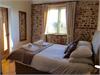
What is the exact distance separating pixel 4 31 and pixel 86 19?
123 inches

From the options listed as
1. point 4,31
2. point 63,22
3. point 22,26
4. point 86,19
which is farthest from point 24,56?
point 86,19

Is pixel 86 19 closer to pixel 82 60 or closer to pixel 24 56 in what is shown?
pixel 82 60

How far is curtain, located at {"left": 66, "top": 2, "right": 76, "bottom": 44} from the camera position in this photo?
4.61 metres

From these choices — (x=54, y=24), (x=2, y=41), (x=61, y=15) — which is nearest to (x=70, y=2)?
(x=61, y=15)

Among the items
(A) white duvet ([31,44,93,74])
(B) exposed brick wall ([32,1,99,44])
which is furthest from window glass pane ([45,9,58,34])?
(A) white duvet ([31,44,93,74])

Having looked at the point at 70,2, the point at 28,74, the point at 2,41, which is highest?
the point at 70,2

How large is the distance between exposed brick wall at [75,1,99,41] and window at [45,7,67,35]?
586mm

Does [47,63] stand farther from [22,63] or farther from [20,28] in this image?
[20,28]

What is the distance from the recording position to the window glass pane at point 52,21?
5.10 meters

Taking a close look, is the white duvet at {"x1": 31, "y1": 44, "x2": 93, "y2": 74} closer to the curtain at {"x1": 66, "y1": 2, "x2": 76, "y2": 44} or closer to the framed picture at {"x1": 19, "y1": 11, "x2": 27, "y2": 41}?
the curtain at {"x1": 66, "y1": 2, "x2": 76, "y2": 44}

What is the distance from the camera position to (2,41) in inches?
163

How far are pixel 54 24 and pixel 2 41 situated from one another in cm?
227

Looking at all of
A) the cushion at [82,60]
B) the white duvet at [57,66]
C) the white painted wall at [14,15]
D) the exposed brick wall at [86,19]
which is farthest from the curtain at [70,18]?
the cushion at [82,60]

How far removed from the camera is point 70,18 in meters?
4.67
